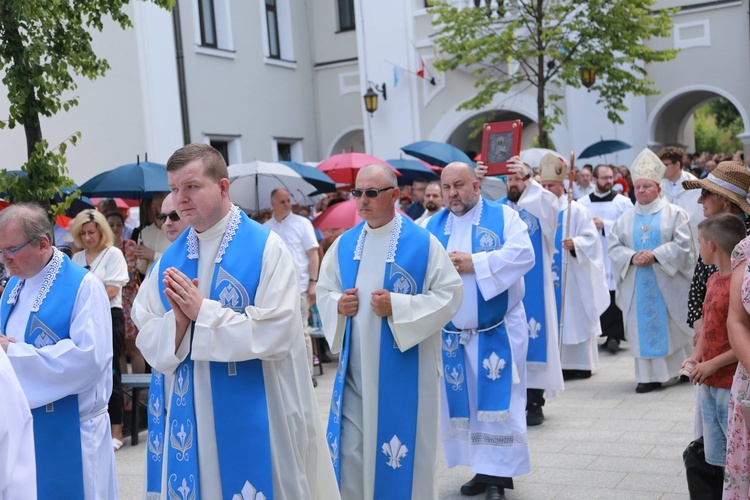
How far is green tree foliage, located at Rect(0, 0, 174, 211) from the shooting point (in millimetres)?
7203

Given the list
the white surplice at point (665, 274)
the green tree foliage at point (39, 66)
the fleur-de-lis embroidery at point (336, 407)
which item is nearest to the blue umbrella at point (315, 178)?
the white surplice at point (665, 274)

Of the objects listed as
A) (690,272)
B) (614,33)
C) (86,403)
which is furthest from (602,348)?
(86,403)

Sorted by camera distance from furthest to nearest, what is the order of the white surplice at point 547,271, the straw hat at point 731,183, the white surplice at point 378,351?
the white surplice at point 547,271
the white surplice at point 378,351
the straw hat at point 731,183

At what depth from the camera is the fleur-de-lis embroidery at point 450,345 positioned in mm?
6160

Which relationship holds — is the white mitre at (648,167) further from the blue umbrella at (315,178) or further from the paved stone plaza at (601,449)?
the blue umbrella at (315,178)

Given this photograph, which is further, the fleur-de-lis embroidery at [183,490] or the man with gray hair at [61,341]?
the man with gray hair at [61,341]

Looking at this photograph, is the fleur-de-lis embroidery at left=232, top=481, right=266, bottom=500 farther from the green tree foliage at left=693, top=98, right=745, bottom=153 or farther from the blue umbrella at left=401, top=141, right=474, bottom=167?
the green tree foliage at left=693, top=98, right=745, bottom=153

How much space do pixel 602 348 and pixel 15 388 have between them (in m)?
10.1

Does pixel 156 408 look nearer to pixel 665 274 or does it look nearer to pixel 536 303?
pixel 536 303

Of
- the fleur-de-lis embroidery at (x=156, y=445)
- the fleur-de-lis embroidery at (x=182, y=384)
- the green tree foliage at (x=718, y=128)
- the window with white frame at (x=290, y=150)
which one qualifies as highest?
the green tree foliage at (x=718, y=128)

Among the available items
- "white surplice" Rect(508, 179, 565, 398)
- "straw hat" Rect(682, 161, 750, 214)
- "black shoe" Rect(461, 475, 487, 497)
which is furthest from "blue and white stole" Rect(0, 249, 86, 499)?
"white surplice" Rect(508, 179, 565, 398)

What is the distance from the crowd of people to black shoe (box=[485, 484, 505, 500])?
0.05ft

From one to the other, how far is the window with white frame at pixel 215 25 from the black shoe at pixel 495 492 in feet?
47.5

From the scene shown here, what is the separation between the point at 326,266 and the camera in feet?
18.0
